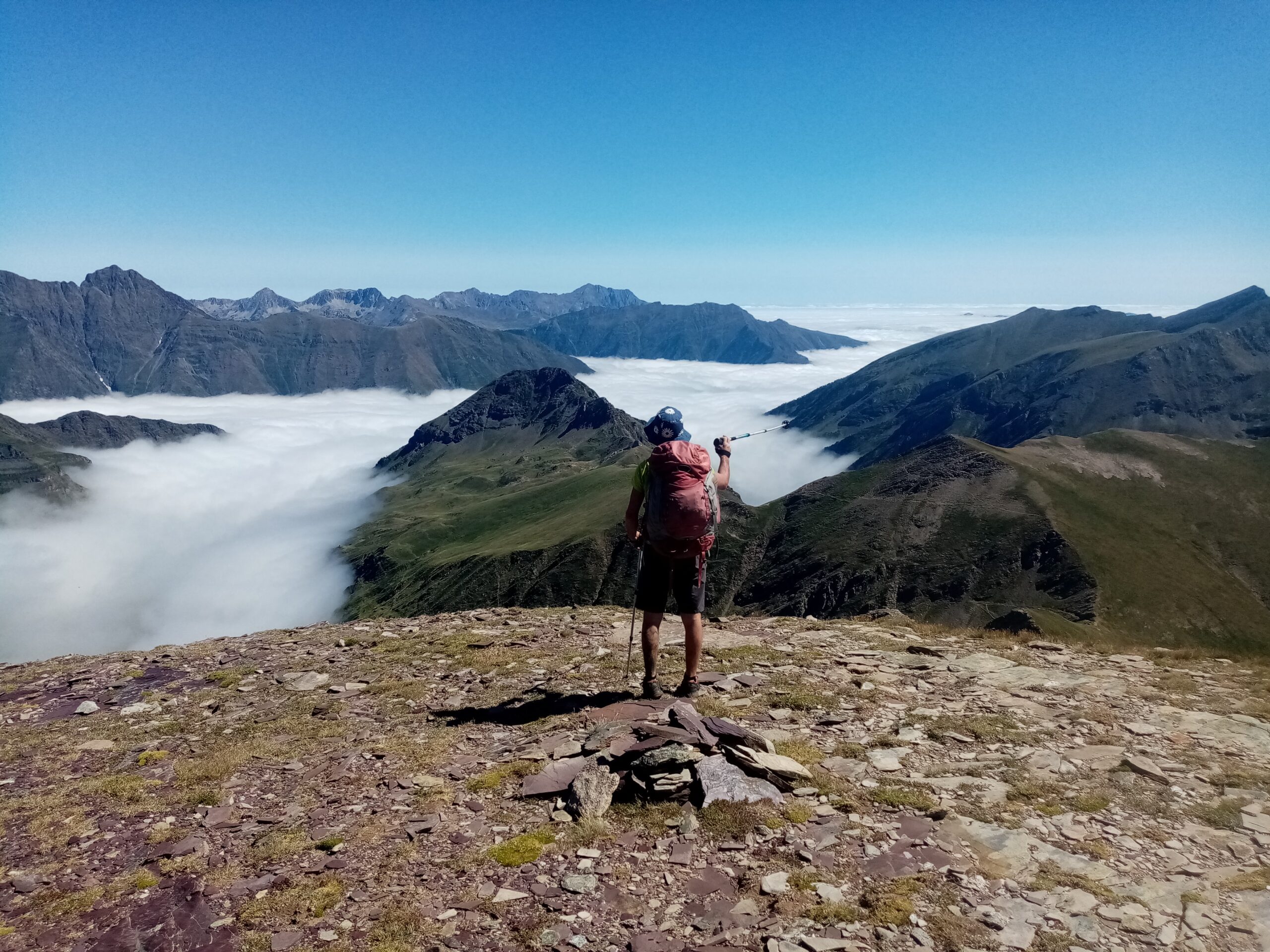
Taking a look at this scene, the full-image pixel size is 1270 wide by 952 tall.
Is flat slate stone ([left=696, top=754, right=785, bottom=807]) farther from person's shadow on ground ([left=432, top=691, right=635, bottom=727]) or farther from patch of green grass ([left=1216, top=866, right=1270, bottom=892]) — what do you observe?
patch of green grass ([left=1216, top=866, right=1270, bottom=892])

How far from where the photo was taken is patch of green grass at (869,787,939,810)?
9164 millimetres

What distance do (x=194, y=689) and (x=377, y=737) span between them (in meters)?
6.74

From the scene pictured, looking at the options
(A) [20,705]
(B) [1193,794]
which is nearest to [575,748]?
(B) [1193,794]

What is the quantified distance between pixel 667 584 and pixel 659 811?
454 centimetres

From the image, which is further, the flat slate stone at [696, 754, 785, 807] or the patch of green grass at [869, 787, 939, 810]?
the flat slate stone at [696, 754, 785, 807]

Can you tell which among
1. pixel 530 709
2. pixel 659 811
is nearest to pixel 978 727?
pixel 659 811

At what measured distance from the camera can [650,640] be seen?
1307cm

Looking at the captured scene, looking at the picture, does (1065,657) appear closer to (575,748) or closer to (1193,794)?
(1193,794)

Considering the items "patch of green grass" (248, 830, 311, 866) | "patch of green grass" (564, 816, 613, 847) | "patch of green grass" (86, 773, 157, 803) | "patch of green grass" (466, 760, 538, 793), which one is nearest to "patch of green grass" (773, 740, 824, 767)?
"patch of green grass" (564, 816, 613, 847)

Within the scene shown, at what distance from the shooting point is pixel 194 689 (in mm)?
16500

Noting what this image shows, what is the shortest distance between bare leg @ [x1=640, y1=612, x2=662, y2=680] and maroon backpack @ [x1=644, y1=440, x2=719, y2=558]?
4.15 ft

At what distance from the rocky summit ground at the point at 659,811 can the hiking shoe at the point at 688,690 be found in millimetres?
400

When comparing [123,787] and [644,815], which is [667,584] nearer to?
[644,815]

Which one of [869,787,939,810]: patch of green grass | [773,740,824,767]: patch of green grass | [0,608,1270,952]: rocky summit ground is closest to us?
[0,608,1270,952]: rocky summit ground
